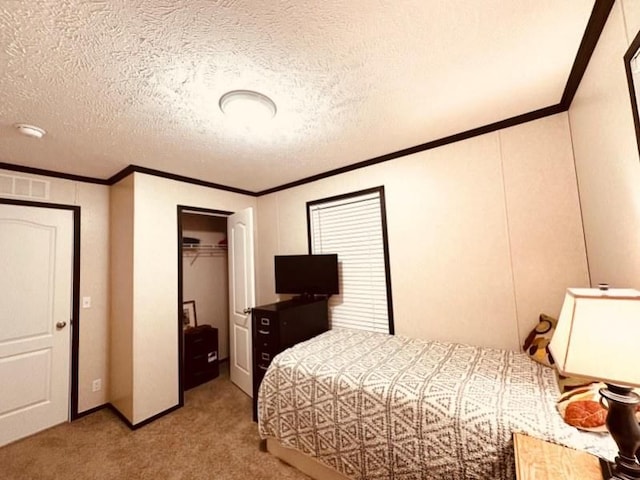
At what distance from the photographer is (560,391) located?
137 centimetres

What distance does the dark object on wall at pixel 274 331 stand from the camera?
235cm

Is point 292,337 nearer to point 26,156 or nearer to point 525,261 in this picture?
point 525,261

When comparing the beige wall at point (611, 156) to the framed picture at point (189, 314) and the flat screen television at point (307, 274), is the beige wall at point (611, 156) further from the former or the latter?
the framed picture at point (189, 314)

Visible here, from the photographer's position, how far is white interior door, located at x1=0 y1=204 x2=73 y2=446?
7.58 ft

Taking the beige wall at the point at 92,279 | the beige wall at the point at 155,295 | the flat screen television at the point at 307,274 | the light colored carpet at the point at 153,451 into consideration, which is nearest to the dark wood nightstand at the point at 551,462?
the light colored carpet at the point at 153,451

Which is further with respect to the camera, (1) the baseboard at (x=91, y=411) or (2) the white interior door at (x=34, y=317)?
(1) the baseboard at (x=91, y=411)

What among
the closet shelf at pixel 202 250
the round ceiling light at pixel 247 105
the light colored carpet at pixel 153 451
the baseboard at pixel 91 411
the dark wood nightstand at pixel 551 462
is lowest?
the light colored carpet at pixel 153 451

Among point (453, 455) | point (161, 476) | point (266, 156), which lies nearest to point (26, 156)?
point (266, 156)

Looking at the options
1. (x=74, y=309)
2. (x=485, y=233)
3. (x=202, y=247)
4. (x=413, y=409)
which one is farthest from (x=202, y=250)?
(x=485, y=233)

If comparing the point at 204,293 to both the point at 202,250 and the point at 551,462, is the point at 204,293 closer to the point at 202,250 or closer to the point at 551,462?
the point at 202,250

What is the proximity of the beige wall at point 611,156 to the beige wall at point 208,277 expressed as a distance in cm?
420

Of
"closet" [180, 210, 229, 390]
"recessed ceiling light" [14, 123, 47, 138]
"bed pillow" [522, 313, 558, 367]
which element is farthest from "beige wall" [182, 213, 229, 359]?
"bed pillow" [522, 313, 558, 367]

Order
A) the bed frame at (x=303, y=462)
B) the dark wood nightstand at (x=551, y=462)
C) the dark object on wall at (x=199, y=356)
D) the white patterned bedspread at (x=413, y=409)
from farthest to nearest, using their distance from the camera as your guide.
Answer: the dark object on wall at (x=199, y=356)
the bed frame at (x=303, y=462)
the white patterned bedspread at (x=413, y=409)
the dark wood nightstand at (x=551, y=462)

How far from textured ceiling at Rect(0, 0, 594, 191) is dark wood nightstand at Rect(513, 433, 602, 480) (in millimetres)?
1805
